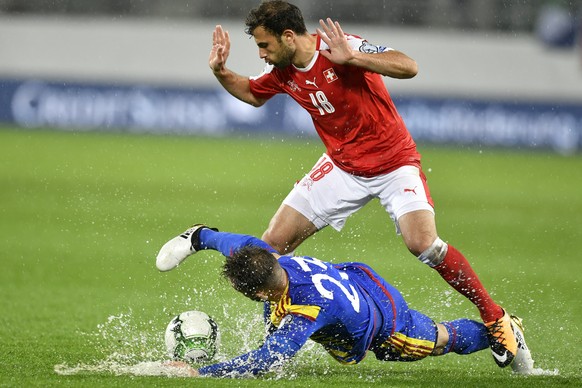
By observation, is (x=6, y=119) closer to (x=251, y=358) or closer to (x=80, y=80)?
(x=80, y=80)

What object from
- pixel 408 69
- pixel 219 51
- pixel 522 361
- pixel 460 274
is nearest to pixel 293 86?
pixel 219 51

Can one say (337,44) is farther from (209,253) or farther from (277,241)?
(209,253)

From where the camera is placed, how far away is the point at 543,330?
310 inches

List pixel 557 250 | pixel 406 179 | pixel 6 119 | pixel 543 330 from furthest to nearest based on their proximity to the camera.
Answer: pixel 6 119 < pixel 557 250 < pixel 543 330 < pixel 406 179

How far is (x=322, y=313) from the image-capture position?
5695mm

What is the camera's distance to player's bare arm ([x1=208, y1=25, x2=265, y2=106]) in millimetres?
7305

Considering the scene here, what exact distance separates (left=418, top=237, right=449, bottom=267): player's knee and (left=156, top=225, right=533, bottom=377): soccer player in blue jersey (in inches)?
17.5

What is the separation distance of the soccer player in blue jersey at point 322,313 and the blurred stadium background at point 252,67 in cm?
1598

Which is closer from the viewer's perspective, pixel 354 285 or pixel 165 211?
pixel 354 285

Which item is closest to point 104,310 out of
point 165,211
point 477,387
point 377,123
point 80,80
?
point 377,123

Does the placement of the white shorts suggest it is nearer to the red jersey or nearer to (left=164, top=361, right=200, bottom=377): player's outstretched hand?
the red jersey

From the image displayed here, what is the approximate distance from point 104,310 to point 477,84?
52.1 ft

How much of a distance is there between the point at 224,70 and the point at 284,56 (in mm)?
604

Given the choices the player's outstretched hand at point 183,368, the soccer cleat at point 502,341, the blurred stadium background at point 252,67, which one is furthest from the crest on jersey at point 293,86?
the blurred stadium background at point 252,67
